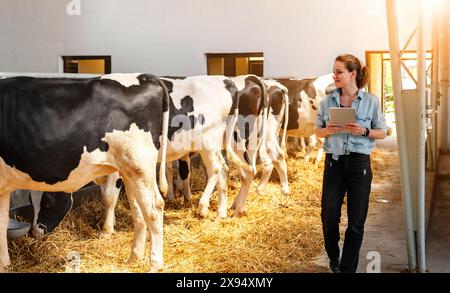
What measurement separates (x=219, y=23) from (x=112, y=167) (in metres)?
10.0

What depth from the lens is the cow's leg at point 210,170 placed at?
6.60m

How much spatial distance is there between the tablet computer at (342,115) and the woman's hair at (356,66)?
0.32m

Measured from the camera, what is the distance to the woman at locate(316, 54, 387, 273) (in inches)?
171

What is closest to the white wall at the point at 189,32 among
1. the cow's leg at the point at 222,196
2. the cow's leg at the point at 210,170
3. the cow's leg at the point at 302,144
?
the cow's leg at the point at 302,144

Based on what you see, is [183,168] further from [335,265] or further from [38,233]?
[335,265]

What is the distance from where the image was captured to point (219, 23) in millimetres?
14055

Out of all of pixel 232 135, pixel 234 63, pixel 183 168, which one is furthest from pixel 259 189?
pixel 234 63

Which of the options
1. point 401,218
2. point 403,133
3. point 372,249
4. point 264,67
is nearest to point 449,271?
point 372,249

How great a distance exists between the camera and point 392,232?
6.06 metres

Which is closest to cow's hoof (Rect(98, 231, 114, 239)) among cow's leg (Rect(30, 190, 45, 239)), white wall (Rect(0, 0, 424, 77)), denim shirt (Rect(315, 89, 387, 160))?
cow's leg (Rect(30, 190, 45, 239))

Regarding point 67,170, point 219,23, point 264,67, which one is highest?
point 219,23

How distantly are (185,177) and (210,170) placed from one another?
1.02 meters

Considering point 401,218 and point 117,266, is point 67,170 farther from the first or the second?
point 401,218

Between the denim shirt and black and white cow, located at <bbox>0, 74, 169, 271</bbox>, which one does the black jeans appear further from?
black and white cow, located at <bbox>0, 74, 169, 271</bbox>
